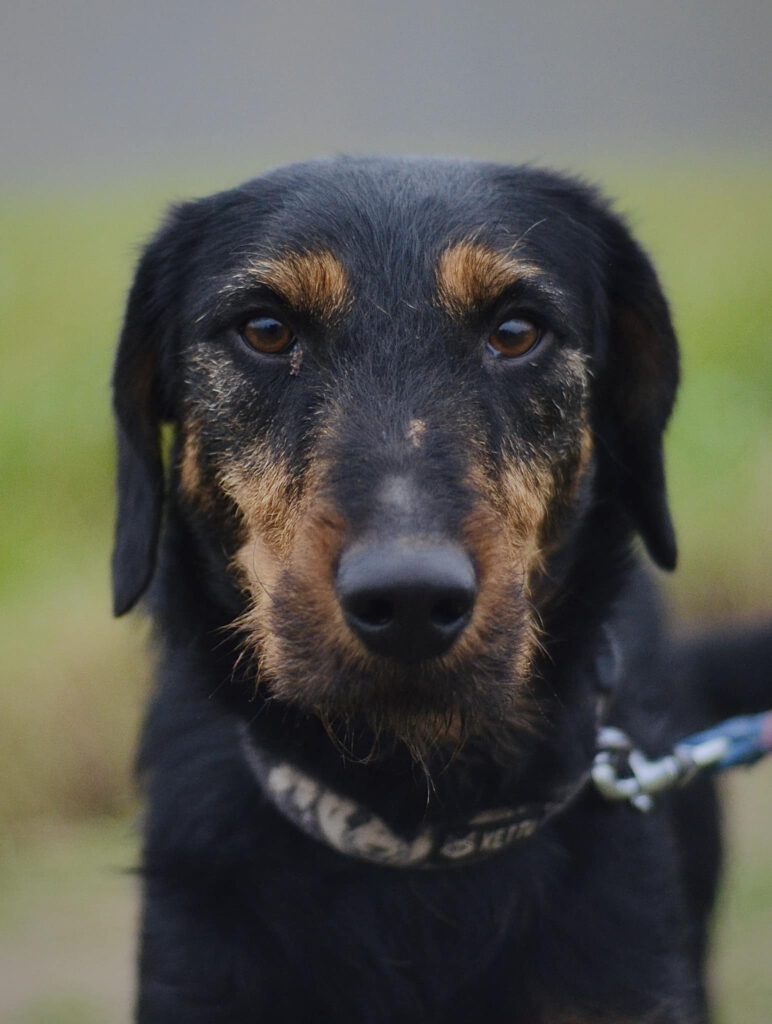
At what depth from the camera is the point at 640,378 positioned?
155 inches

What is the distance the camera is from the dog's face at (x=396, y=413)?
9.42ft

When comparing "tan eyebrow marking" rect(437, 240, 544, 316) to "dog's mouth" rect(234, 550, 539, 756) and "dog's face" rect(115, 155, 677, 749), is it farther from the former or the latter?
"dog's mouth" rect(234, 550, 539, 756)

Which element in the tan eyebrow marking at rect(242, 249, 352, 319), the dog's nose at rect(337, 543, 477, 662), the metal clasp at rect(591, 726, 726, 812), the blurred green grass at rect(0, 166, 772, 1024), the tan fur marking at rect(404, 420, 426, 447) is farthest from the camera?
the blurred green grass at rect(0, 166, 772, 1024)

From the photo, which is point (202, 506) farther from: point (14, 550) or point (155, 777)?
point (14, 550)

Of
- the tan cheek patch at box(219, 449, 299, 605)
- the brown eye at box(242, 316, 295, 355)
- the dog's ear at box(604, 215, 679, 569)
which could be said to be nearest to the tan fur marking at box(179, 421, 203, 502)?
the tan cheek patch at box(219, 449, 299, 605)

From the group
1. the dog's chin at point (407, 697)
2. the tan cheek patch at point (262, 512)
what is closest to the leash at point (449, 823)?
the dog's chin at point (407, 697)

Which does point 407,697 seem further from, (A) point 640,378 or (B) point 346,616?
(A) point 640,378

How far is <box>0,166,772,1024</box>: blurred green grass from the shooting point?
6.01m

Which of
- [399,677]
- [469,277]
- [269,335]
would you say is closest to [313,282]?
[269,335]

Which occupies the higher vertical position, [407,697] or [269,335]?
[269,335]

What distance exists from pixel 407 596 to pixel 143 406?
149cm

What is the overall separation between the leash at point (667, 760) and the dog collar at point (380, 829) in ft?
0.83

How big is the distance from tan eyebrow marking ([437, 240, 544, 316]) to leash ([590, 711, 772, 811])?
1.22m

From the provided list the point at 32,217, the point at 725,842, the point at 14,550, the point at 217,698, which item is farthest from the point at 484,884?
the point at 32,217
